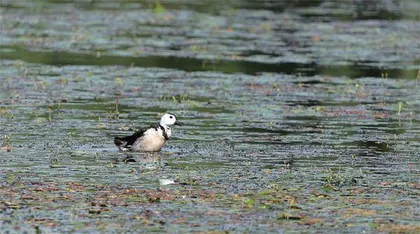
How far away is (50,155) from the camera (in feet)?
55.7

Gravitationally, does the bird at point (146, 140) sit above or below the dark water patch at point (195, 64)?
below

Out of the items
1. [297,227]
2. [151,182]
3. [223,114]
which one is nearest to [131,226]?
[297,227]

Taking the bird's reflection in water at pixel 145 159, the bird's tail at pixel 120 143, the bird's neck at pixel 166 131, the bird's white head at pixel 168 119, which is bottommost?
the bird's reflection in water at pixel 145 159

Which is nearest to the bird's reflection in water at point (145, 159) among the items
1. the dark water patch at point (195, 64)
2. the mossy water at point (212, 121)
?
the mossy water at point (212, 121)

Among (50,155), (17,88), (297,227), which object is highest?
(17,88)

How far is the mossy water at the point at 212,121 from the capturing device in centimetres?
1346

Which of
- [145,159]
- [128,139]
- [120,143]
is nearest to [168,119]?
[128,139]

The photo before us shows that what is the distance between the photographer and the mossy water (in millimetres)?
13463

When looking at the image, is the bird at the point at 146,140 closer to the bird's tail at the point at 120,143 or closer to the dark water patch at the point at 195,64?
the bird's tail at the point at 120,143

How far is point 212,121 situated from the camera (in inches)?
822

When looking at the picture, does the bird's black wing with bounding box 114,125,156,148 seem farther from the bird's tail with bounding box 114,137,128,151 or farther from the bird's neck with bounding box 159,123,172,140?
the bird's neck with bounding box 159,123,172,140

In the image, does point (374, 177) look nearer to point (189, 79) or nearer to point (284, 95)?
point (284, 95)

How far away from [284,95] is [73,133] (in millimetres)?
6052

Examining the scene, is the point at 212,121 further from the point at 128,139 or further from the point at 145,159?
the point at 145,159
